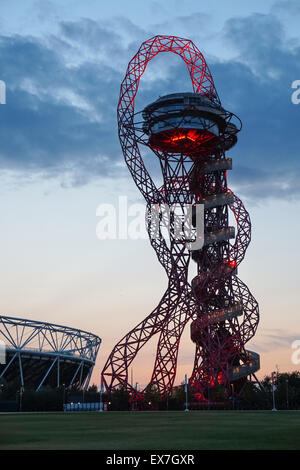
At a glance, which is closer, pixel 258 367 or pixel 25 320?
pixel 258 367

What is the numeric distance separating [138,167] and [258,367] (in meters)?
28.9

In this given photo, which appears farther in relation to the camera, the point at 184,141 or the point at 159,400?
the point at 184,141

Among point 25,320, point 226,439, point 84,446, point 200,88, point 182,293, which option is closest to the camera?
point 84,446

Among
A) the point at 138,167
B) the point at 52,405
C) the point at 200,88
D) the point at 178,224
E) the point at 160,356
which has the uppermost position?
the point at 200,88

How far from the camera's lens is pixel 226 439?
22.0 m

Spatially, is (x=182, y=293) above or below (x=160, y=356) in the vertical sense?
above

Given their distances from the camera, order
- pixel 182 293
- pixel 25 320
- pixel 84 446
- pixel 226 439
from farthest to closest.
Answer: pixel 25 320 → pixel 182 293 → pixel 226 439 → pixel 84 446

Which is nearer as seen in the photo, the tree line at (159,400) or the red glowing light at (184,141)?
the tree line at (159,400)

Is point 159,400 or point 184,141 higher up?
point 184,141

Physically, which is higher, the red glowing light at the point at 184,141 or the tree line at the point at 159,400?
the red glowing light at the point at 184,141

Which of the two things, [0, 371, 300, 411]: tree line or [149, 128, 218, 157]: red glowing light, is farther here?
[149, 128, 218, 157]: red glowing light

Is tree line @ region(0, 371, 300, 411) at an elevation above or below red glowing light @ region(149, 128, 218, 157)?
below

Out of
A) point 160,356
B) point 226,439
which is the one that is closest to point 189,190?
point 160,356

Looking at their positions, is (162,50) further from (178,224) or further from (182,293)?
(182,293)
